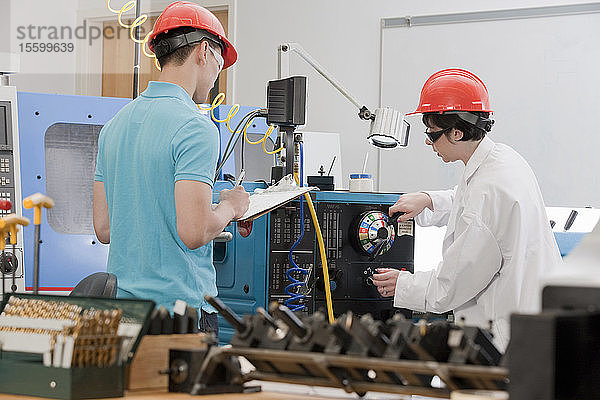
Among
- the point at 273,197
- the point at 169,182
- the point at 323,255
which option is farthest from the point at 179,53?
the point at 323,255

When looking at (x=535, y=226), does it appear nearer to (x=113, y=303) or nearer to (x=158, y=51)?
(x=158, y=51)

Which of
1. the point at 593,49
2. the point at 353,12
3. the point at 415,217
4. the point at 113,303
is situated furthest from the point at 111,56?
the point at 113,303

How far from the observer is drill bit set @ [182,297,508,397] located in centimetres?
98

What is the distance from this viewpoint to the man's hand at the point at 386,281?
2408 mm

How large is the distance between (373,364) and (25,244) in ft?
6.46

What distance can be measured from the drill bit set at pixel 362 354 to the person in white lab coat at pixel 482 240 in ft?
3.55

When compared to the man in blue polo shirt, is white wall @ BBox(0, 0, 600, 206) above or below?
above

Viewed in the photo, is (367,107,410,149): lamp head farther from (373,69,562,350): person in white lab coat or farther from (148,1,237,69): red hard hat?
(148,1,237,69): red hard hat

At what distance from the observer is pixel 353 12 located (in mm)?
5090

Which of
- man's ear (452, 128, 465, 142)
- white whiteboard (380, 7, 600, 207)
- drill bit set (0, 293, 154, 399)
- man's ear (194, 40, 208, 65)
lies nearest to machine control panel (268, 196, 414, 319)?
man's ear (452, 128, 465, 142)

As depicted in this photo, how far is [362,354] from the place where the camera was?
103 centimetres

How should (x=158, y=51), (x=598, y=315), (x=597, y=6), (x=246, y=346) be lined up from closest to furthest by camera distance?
1. (x=598, y=315)
2. (x=246, y=346)
3. (x=158, y=51)
4. (x=597, y=6)

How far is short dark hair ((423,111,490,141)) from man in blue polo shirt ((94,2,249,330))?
2.56ft

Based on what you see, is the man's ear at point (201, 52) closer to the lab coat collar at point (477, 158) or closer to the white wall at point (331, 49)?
the lab coat collar at point (477, 158)
